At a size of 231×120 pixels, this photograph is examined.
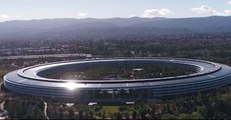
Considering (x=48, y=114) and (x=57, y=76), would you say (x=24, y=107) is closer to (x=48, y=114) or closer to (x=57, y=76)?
(x=48, y=114)

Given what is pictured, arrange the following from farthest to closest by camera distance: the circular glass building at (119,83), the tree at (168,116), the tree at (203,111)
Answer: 1. the circular glass building at (119,83)
2. the tree at (203,111)
3. the tree at (168,116)

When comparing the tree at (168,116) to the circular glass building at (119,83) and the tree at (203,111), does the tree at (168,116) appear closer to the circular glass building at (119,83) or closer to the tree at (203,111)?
the tree at (203,111)

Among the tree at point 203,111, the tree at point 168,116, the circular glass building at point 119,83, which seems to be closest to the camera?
the tree at point 168,116

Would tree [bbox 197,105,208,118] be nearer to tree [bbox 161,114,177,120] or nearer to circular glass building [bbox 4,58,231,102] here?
tree [bbox 161,114,177,120]

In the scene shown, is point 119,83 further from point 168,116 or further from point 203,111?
point 203,111

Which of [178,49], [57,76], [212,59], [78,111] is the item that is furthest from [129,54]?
[78,111]

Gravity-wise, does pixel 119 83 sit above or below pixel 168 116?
above

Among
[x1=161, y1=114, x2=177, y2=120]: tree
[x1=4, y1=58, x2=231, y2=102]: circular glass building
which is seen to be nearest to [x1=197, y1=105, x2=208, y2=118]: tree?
[x1=161, y1=114, x2=177, y2=120]: tree

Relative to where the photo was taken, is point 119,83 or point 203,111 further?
point 119,83

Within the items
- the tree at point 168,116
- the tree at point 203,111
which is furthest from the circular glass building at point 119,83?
the tree at point 168,116

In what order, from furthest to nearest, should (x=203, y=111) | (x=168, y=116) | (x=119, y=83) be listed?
1. (x=119, y=83)
2. (x=203, y=111)
3. (x=168, y=116)

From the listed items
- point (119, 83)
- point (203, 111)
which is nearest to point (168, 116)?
point (203, 111)
